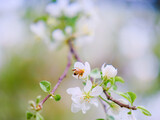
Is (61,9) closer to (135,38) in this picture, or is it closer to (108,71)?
(108,71)

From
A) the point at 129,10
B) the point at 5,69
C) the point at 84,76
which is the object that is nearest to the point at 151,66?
the point at 129,10

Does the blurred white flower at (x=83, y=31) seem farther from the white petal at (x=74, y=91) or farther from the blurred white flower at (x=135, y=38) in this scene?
the blurred white flower at (x=135, y=38)

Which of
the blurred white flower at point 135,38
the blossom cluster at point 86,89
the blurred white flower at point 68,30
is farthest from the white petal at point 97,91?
the blurred white flower at point 135,38

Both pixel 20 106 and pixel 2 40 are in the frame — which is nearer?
pixel 20 106

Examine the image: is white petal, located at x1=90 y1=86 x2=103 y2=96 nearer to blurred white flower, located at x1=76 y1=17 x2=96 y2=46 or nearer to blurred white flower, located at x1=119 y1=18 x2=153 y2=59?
blurred white flower, located at x1=76 y1=17 x2=96 y2=46

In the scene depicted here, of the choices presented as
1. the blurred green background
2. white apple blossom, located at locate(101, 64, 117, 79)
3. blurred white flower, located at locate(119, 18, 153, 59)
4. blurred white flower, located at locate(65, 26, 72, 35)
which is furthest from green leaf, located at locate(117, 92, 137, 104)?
blurred white flower, located at locate(119, 18, 153, 59)

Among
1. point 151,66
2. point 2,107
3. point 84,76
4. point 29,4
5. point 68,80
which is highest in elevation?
point 29,4

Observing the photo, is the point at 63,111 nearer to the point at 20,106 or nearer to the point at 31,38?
the point at 20,106

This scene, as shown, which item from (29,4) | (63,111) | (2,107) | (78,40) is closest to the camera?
(78,40)
